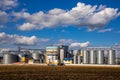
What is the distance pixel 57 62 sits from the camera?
198 m

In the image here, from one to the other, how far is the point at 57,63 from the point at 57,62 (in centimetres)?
196

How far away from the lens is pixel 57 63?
19588 centimetres

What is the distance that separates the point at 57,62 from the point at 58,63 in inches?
41.8

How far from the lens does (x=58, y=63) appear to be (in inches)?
7785

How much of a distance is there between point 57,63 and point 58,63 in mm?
2020
